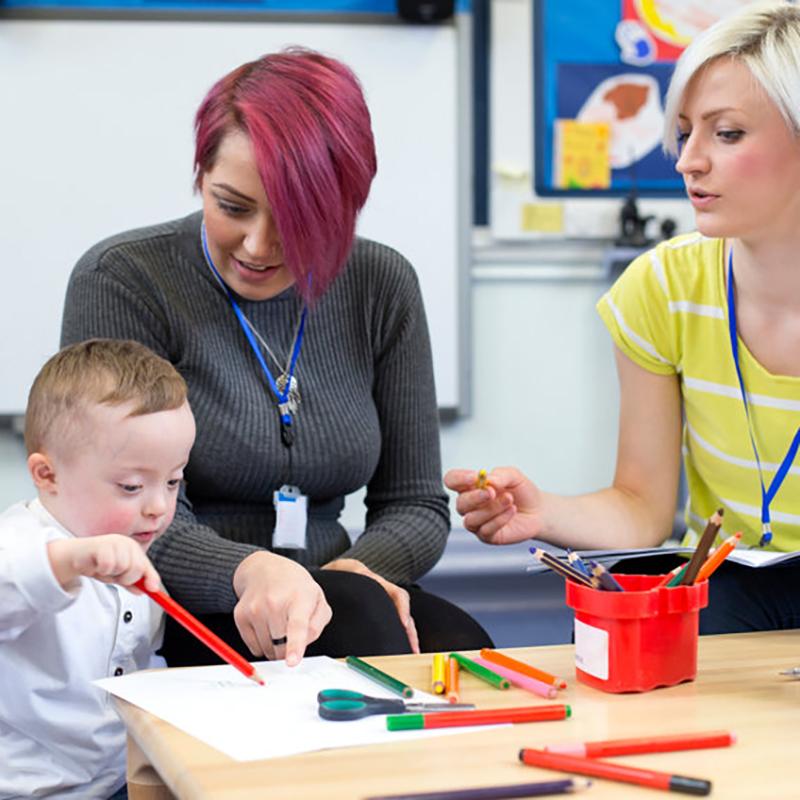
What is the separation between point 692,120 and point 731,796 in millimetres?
927

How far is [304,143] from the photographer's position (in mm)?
1419

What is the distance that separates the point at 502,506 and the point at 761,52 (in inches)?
24.2

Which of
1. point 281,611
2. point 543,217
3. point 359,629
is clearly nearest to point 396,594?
point 359,629

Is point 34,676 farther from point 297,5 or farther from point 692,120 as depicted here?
point 297,5

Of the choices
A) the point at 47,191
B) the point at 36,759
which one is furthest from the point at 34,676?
the point at 47,191

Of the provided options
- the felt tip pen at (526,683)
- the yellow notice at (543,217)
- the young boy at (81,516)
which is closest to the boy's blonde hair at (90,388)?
the young boy at (81,516)

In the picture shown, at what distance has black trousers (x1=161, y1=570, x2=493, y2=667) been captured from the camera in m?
1.24

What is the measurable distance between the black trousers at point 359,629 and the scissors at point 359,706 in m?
0.31

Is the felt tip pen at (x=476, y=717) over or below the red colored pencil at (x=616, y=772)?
below

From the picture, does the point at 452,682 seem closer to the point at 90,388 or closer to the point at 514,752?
the point at 514,752

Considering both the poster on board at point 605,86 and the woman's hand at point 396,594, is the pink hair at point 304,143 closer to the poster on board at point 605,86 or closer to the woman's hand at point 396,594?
the woman's hand at point 396,594

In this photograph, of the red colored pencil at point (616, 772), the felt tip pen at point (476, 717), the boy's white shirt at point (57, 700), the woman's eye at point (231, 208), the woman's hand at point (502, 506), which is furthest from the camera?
the woman's eye at point (231, 208)

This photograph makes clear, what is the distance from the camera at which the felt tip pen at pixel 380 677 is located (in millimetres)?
950

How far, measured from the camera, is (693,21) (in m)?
2.89
